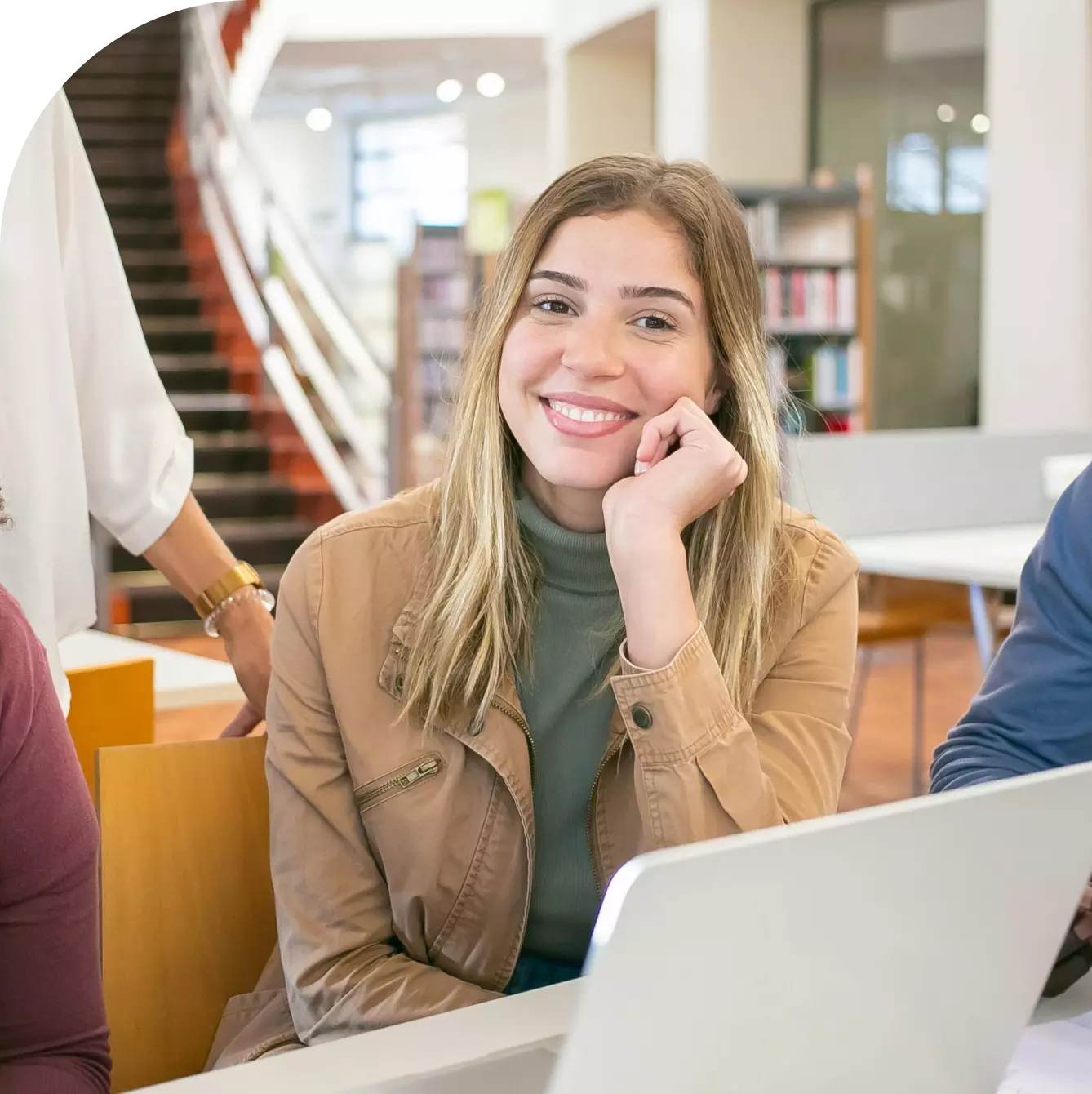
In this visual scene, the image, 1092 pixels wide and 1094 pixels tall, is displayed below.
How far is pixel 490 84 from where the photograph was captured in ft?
46.1

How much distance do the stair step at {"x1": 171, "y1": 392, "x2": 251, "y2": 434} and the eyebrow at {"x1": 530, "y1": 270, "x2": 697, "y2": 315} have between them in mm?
6218

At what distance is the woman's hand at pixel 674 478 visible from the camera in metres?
1.30

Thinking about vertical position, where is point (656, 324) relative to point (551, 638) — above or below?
above

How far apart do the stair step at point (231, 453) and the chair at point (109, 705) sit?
5.50 meters

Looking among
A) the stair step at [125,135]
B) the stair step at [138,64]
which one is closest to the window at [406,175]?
the stair step at [138,64]

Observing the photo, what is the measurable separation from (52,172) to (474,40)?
1102cm

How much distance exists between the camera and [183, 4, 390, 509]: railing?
276 inches

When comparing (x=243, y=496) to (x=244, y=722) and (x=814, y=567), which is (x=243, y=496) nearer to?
(x=244, y=722)

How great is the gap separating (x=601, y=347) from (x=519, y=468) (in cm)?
18

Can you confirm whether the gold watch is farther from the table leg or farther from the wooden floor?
the wooden floor

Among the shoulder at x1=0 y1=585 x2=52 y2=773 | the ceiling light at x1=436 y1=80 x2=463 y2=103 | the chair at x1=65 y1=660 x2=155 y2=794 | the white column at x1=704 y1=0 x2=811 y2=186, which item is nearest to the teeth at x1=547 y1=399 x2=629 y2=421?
the shoulder at x1=0 y1=585 x2=52 y2=773

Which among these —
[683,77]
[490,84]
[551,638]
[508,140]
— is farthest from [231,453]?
[508,140]

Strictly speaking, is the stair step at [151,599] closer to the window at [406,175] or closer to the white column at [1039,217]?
the white column at [1039,217]

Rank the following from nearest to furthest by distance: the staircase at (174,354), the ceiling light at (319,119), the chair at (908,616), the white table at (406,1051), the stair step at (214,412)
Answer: the white table at (406,1051)
the chair at (908,616)
the staircase at (174,354)
the stair step at (214,412)
the ceiling light at (319,119)
